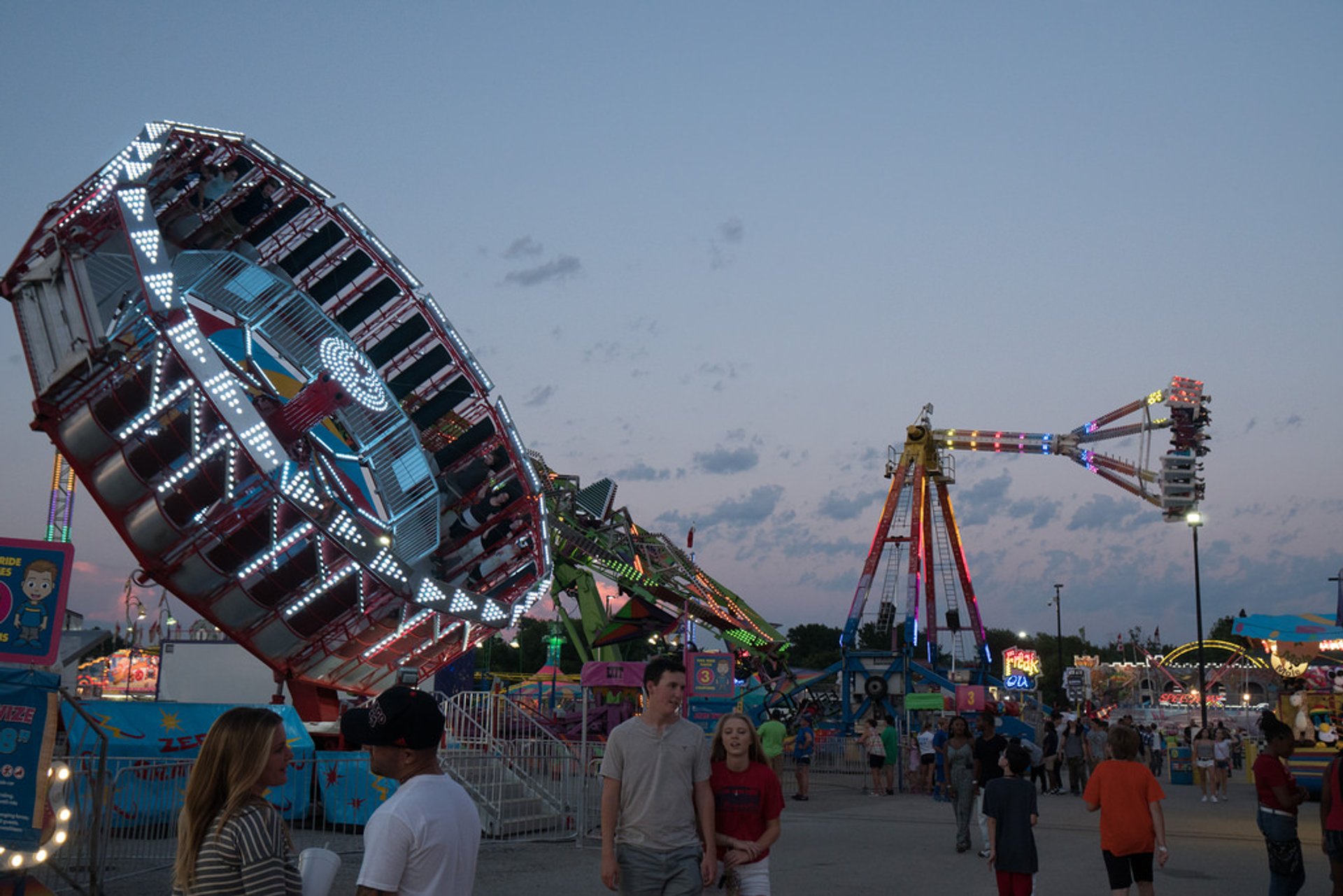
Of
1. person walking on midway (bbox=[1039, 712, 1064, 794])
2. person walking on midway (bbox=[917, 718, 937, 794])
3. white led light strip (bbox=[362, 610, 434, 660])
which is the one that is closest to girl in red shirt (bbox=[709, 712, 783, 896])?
white led light strip (bbox=[362, 610, 434, 660])

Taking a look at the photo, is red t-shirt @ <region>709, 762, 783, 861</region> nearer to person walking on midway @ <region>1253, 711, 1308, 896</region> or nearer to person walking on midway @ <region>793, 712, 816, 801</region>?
person walking on midway @ <region>1253, 711, 1308, 896</region>

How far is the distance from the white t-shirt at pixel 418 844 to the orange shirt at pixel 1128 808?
6070mm

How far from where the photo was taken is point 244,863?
3.78 m

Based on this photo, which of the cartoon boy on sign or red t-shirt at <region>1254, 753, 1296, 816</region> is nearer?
the cartoon boy on sign

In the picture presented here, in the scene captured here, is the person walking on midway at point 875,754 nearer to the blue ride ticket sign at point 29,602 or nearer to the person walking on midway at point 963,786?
the person walking on midway at point 963,786

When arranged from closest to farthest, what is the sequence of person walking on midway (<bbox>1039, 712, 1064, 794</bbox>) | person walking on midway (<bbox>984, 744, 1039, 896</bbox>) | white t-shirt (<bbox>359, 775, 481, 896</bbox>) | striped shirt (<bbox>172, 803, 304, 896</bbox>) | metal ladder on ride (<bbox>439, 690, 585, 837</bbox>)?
striped shirt (<bbox>172, 803, 304, 896</bbox>)
white t-shirt (<bbox>359, 775, 481, 896</bbox>)
person walking on midway (<bbox>984, 744, 1039, 896</bbox>)
metal ladder on ride (<bbox>439, 690, 585, 837</bbox>)
person walking on midway (<bbox>1039, 712, 1064, 794</bbox>)

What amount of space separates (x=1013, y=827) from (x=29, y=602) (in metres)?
7.30

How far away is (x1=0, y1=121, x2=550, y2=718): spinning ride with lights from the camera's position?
2158cm

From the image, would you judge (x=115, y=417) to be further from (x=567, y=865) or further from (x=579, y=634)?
(x=579, y=634)

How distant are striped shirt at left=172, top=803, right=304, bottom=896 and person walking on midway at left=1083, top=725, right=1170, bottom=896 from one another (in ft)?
21.6

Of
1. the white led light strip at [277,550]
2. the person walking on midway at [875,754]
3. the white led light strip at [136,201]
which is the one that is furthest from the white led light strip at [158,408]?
the person walking on midway at [875,754]

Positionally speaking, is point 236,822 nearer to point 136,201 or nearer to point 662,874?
point 662,874

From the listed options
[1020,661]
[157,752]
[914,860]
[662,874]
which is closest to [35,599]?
[662,874]

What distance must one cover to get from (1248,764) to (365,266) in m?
31.1
